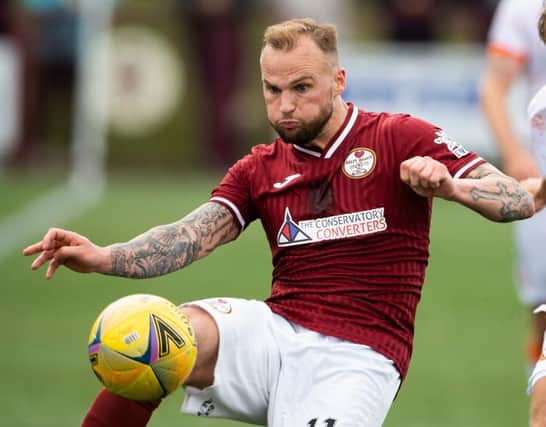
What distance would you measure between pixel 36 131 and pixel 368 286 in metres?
16.5

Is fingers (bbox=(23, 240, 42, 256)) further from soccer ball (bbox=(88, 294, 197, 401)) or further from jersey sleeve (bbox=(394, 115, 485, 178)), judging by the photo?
jersey sleeve (bbox=(394, 115, 485, 178))

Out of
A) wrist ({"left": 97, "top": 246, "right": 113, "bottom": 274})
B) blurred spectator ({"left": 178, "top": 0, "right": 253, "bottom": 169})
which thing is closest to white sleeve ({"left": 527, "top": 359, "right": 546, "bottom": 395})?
wrist ({"left": 97, "top": 246, "right": 113, "bottom": 274})

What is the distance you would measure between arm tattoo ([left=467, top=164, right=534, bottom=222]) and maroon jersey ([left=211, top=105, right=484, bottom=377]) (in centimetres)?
20

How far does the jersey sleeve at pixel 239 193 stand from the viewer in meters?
6.27

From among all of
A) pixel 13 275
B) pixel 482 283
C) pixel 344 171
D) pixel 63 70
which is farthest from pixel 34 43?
pixel 344 171

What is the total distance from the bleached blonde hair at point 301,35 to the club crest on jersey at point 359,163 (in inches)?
15.0

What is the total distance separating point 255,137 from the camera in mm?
21703

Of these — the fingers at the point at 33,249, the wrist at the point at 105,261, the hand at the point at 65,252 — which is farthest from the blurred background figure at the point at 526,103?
the fingers at the point at 33,249

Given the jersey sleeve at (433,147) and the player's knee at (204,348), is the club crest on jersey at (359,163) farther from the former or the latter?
the player's knee at (204,348)

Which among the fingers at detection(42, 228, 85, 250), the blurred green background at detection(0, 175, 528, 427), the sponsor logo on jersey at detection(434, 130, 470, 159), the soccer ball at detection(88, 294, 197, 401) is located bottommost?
the blurred green background at detection(0, 175, 528, 427)

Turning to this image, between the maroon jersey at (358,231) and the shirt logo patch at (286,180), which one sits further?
the shirt logo patch at (286,180)

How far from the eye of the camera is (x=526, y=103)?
A: 8250 millimetres

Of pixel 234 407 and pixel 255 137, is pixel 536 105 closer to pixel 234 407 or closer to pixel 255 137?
pixel 234 407

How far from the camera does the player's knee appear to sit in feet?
19.3
